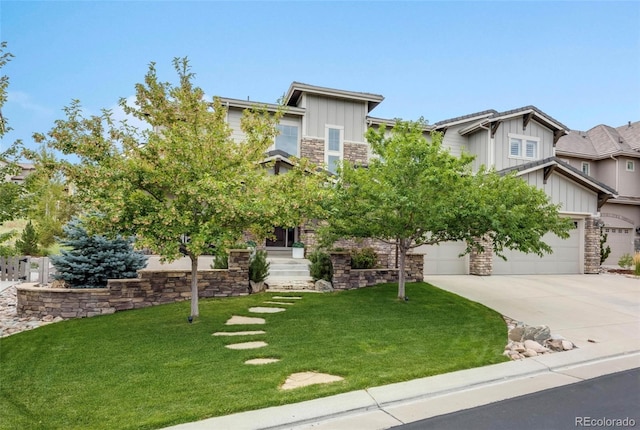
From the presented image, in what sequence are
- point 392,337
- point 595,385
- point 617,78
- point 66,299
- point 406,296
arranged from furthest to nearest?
1. point 617,78
2. point 406,296
3. point 66,299
4. point 392,337
5. point 595,385

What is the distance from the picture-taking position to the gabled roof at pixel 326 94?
17391mm

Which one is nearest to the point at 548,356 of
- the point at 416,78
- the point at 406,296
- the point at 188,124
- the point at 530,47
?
the point at 406,296

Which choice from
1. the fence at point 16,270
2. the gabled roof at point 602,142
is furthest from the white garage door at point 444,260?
the fence at point 16,270

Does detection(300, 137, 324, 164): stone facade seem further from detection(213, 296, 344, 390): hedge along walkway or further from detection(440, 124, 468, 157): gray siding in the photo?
detection(213, 296, 344, 390): hedge along walkway

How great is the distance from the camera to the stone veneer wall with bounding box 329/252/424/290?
39.1ft

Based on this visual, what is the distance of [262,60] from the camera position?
51.4ft

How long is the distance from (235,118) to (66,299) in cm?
1023

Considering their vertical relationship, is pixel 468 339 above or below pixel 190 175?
below

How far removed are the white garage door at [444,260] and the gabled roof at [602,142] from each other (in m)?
11.6

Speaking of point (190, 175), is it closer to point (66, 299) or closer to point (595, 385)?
point (66, 299)

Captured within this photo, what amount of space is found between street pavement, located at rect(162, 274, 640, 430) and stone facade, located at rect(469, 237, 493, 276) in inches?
196

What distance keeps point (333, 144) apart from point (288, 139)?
80.8 inches

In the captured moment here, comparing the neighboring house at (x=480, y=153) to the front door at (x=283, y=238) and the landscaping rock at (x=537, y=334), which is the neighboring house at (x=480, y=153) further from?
the landscaping rock at (x=537, y=334)

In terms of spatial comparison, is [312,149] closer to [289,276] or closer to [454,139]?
[289,276]
